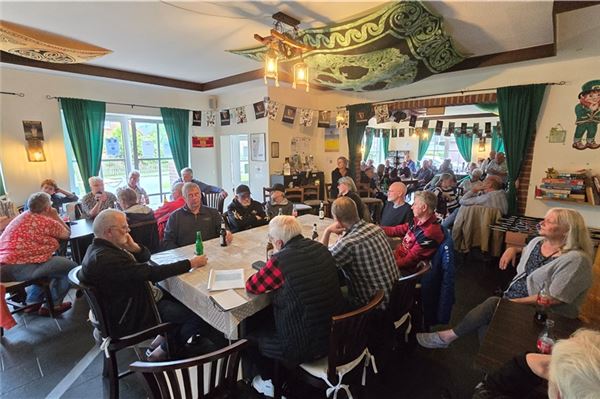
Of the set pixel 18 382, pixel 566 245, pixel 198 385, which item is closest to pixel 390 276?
pixel 566 245

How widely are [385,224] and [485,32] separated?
2.17 meters

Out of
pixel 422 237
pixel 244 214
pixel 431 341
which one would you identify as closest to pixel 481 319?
pixel 431 341

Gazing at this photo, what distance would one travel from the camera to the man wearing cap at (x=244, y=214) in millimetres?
3266

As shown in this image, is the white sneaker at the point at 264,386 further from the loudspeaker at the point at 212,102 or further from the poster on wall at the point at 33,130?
the loudspeaker at the point at 212,102

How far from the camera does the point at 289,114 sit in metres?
5.60

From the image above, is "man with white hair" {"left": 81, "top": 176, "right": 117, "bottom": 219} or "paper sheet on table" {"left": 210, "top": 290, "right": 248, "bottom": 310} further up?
"man with white hair" {"left": 81, "top": 176, "right": 117, "bottom": 219}

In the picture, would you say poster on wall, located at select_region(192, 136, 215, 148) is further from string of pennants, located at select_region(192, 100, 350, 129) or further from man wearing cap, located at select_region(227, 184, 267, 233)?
man wearing cap, located at select_region(227, 184, 267, 233)

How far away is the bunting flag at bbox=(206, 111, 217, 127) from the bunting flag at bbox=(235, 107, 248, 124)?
2.29ft

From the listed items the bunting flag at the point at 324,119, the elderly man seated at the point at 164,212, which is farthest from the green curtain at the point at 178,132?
the bunting flag at the point at 324,119

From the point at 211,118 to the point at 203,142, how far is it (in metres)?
0.53

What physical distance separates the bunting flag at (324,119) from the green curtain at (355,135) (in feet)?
1.65

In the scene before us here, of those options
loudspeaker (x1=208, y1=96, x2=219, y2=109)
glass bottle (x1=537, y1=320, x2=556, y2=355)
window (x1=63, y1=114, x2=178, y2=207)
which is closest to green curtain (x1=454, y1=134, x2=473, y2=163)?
loudspeaker (x1=208, y1=96, x2=219, y2=109)

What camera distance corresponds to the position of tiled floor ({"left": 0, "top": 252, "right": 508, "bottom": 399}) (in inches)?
74.9

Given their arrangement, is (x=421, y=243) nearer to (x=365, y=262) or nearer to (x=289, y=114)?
(x=365, y=262)
